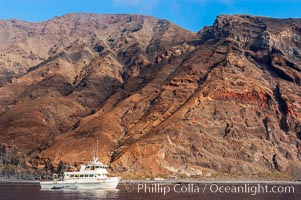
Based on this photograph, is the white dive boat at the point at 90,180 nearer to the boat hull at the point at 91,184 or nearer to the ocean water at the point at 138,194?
the boat hull at the point at 91,184

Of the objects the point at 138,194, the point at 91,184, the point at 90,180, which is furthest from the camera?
the point at 90,180

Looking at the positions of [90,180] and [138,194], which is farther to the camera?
[90,180]

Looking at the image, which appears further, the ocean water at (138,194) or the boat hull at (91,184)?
the boat hull at (91,184)

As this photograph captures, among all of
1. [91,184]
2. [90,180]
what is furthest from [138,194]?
[90,180]

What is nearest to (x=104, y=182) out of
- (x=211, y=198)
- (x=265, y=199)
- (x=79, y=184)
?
(x=79, y=184)

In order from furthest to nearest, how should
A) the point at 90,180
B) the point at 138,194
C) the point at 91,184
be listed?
the point at 90,180 < the point at 91,184 < the point at 138,194

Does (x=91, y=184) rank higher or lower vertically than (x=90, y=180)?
lower

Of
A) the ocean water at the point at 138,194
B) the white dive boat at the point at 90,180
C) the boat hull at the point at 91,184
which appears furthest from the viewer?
the white dive boat at the point at 90,180

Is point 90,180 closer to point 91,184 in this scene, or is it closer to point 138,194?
point 91,184

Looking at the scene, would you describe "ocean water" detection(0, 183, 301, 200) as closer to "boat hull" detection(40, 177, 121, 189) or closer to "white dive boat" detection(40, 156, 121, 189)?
"boat hull" detection(40, 177, 121, 189)

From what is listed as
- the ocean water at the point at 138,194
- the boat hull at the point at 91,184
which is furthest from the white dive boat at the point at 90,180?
the ocean water at the point at 138,194

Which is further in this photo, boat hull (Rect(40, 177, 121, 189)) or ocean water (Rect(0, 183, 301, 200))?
boat hull (Rect(40, 177, 121, 189))

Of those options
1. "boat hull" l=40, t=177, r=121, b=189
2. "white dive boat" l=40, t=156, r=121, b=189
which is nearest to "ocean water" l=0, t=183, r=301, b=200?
"boat hull" l=40, t=177, r=121, b=189

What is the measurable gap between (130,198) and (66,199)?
14.8 metres
